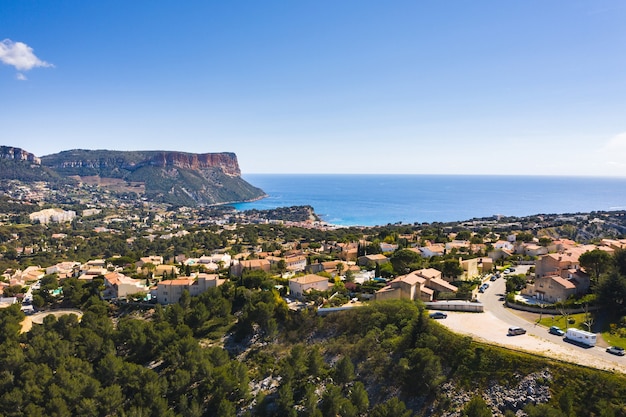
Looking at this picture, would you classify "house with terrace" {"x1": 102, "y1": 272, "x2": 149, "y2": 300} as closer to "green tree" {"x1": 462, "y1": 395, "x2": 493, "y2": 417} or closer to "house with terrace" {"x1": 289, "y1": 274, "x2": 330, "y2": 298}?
"house with terrace" {"x1": 289, "y1": 274, "x2": 330, "y2": 298}

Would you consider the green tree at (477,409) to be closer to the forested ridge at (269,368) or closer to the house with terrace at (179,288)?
the forested ridge at (269,368)

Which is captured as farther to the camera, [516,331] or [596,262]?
[596,262]

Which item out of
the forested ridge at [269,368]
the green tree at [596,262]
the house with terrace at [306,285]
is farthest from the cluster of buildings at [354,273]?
the forested ridge at [269,368]

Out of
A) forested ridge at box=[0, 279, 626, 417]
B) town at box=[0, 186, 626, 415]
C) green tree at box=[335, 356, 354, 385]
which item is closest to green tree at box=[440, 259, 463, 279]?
town at box=[0, 186, 626, 415]

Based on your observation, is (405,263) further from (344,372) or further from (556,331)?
(344,372)

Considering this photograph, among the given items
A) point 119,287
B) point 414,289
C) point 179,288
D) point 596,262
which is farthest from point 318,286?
point 596,262
